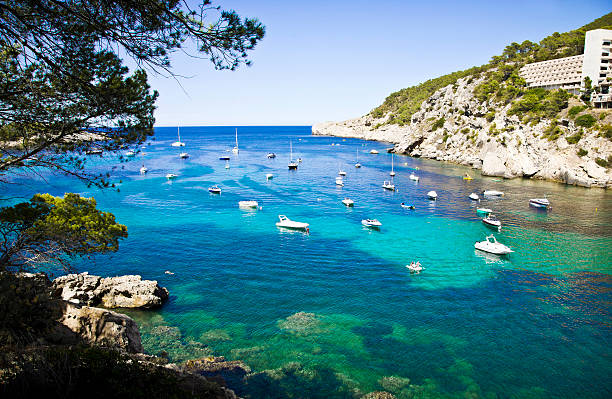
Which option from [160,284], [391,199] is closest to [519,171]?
[391,199]

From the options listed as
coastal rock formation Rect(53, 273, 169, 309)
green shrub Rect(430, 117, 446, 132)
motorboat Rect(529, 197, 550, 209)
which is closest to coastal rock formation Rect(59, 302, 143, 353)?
coastal rock formation Rect(53, 273, 169, 309)

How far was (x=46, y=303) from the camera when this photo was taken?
1130cm

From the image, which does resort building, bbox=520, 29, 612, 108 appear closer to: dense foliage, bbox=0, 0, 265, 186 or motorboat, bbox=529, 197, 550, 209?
motorboat, bbox=529, 197, 550, 209

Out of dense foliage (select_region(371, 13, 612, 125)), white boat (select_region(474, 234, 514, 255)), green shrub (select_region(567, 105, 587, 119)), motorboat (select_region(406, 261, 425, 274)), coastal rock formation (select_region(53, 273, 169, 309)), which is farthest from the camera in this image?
dense foliage (select_region(371, 13, 612, 125))

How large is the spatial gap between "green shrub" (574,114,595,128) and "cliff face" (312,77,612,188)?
3.40 feet

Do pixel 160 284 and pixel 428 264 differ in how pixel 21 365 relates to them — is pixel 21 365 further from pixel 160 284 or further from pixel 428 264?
pixel 428 264

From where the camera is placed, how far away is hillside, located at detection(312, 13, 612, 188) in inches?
2586

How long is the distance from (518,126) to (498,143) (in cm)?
637

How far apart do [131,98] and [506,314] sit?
82.7 feet

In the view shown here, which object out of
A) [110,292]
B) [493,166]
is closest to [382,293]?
[110,292]

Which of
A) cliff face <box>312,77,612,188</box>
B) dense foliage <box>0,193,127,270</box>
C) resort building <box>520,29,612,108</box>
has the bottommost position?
dense foliage <box>0,193,127,270</box>

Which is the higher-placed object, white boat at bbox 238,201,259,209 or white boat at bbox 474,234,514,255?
white boat at bbox 238,201,259,209

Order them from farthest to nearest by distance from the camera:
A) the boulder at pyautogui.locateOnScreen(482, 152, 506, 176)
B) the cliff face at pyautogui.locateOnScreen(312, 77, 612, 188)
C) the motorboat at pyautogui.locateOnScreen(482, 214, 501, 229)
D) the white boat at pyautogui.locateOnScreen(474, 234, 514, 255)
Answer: the boulder at pyautogui.locateOnScreen(482, 152, 506, 176), the cliff face at pyautogui.locateOnScreen(312, 77, 612, 188), the motorboat at pyautogui.locateOnScreen(482, 214, 501, 229), the white boat at pyautogui.locateOnScreen(474, 234, 514, 255)

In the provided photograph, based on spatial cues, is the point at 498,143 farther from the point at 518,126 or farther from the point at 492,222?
the point at 492,222
